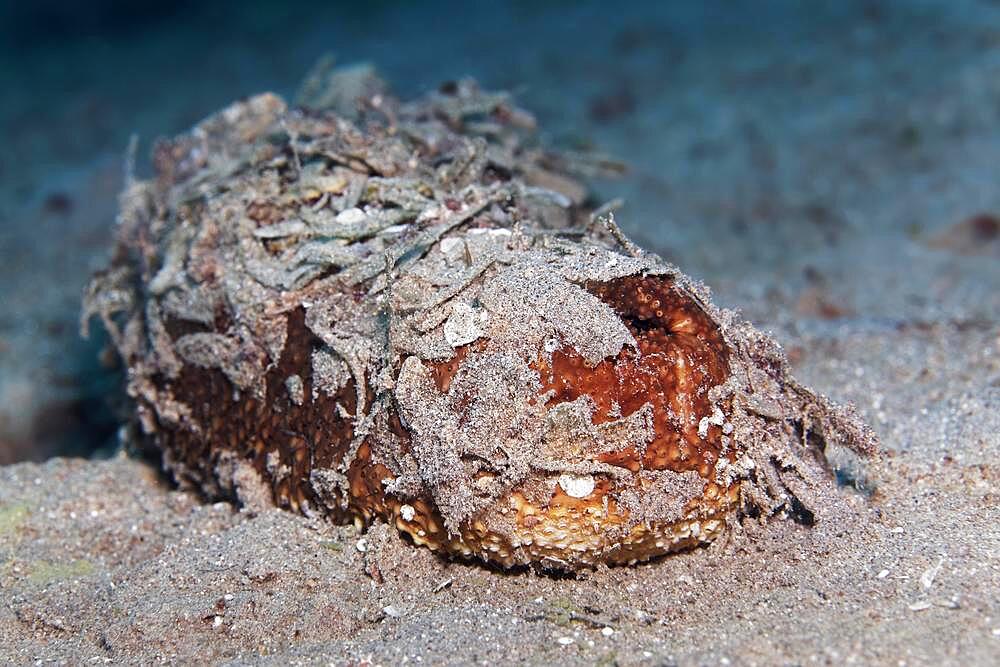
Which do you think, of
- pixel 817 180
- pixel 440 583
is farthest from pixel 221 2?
pixel 440 583

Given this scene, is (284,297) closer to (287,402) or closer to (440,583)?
(287,402)

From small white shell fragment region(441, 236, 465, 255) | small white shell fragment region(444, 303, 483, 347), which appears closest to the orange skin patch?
small white shell fragment region(444, 303, 483, 347)

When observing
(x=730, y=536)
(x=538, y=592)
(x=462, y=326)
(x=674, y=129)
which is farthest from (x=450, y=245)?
(x=674, y=129)

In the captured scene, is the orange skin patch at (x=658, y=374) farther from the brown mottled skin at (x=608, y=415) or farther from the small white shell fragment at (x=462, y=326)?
the small white shell fragment at (x=462, y=326)

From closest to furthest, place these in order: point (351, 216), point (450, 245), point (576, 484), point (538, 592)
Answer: point (576, 484)
point (538, 592)
point (450, 245)
point (351, 216)

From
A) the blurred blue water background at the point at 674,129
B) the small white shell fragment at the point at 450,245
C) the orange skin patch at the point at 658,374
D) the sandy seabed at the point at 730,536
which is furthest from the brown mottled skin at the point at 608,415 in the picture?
the blurred blue water background at the point at 674,129

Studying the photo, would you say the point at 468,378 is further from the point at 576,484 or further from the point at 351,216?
the point at 351,216
